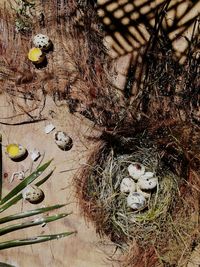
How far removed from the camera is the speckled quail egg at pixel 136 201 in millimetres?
1803

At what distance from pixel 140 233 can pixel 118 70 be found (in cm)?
52

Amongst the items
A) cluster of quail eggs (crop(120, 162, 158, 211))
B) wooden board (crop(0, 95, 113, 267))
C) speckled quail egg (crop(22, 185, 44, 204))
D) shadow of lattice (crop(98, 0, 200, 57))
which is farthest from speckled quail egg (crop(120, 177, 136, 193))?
shadow of lattice (crop(98, 0, 200, 57))

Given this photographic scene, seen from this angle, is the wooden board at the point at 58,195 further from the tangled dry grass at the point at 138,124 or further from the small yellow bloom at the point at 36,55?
the small yellow bloom at the point at 36,55

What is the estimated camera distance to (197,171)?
1.78m

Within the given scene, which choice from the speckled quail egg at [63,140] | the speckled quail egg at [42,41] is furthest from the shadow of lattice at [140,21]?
the speckled quail egg at [63,140]

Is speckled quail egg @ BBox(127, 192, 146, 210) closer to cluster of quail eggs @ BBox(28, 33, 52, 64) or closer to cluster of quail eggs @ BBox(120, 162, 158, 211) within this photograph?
cluster of quail eggs @ BBox(120, 162, 158, 211)

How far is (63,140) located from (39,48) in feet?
1.05

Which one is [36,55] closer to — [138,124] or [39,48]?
[39,48]

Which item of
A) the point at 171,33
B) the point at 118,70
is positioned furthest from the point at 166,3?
the point at 118,70

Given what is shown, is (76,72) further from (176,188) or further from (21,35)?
(176,188)

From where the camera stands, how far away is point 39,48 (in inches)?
77.0

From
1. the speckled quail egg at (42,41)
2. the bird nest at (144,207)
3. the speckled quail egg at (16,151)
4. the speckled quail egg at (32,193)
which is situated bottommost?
the bird nest at (144,207)

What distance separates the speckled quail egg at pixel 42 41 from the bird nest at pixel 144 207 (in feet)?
1.27

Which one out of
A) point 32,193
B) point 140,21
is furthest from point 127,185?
point 140,21
